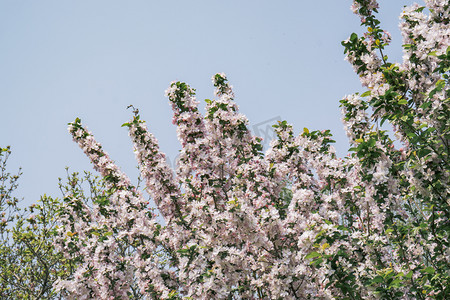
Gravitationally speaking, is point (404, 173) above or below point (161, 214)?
below

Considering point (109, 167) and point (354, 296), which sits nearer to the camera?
point (354, 296)

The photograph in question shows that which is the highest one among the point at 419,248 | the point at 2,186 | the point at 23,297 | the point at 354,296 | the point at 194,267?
the point at 2,186

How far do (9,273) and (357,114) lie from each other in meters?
12.8

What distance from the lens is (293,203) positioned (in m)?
6.54

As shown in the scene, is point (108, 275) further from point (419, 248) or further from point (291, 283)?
point (419, 248)

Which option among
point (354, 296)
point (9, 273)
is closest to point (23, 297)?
point (9, 273)

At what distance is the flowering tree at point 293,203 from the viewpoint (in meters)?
5.08

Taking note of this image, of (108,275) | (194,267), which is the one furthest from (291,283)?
(108,275)

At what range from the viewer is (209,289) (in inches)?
236

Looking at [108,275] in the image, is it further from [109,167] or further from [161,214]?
[109,167]

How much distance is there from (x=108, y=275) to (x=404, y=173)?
16.7ft

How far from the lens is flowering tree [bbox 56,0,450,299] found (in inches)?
200

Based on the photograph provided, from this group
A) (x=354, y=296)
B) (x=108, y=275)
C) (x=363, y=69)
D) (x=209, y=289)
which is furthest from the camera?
(x=363, y=69)

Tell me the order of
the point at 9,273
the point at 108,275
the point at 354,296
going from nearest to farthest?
the point at 354,296
the point at 108,275
the point at 9,273
